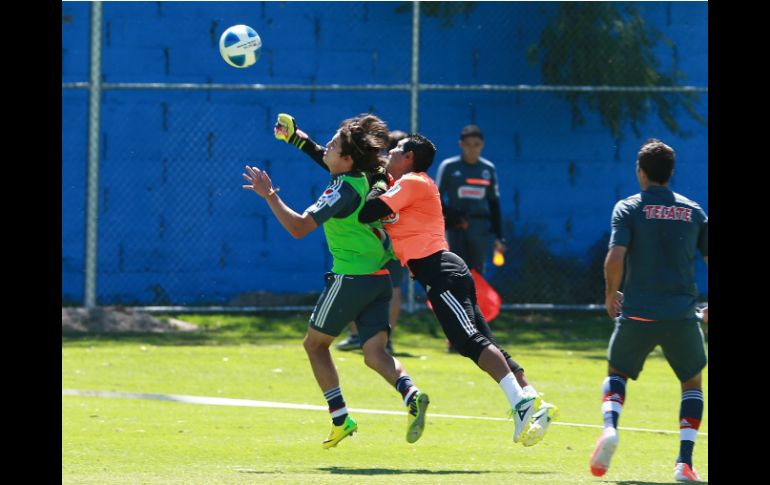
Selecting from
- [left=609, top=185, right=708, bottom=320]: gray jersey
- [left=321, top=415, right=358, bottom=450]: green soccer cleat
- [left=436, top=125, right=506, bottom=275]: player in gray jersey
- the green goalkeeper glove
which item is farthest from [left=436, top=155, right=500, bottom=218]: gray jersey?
[left=609, top=185, right=708, bottom=320]: gray jersey

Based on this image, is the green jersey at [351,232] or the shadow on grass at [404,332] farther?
the shadow on grass at [404,332]

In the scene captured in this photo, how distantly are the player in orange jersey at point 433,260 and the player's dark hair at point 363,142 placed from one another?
0.22 m

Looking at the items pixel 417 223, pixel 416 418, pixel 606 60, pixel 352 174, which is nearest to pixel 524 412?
pixel 416 418

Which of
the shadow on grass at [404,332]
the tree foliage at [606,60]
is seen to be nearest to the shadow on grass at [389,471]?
the shadow on grass at [404,332]

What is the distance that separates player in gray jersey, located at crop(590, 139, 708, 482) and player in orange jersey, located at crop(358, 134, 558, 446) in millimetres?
609

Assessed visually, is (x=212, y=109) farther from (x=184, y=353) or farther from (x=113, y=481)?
(x=113, y=481)

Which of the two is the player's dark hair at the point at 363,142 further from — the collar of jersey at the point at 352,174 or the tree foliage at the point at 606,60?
the tree foliage at the point at 606,60

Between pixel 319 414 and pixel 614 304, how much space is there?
11.6 feet

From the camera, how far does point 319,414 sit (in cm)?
1112

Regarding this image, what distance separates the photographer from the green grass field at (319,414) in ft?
27.7

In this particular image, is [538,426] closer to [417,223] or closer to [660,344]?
[660,344]

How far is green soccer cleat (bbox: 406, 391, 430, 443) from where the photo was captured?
849 cm

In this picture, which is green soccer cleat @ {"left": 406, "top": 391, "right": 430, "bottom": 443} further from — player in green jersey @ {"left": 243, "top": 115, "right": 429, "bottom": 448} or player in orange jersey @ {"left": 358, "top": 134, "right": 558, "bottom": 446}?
player in orange jersey @ {"left": 358, "top": 134, "right": 558, "bottom": 446}
